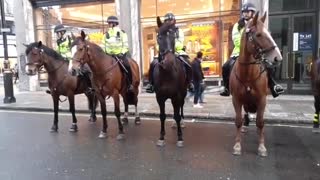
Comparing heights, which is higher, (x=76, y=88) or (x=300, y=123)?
(x=76, y=88)

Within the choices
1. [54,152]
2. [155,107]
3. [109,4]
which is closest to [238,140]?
[54,152]

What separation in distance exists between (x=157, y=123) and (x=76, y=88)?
8.16 ft

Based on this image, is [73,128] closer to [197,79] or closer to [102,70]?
[102,70]

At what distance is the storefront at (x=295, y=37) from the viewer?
1363 cm

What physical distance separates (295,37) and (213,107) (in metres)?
5.05

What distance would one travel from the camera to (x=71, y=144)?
7.68 meters

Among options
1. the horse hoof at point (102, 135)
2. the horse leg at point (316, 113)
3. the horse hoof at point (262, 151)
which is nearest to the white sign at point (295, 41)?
the horse leg at point (316, 113)

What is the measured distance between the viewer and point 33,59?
859 cm

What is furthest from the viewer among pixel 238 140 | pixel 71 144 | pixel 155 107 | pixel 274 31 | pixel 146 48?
pixel 146 48

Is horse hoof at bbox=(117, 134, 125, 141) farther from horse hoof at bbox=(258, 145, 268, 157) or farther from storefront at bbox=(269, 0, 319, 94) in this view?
storefront at bbox=(269, 0, 319, 94)

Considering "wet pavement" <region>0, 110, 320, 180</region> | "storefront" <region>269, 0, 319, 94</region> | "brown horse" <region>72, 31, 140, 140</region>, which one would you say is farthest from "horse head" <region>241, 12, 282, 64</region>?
"storefront" <region>269, 0, 319, 94</region>

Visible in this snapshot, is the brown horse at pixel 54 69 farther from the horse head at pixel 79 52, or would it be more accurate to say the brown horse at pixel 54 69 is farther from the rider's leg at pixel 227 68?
the rider's leg at pixel 227 68

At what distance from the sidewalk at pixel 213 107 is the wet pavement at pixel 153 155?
A: 2.92 ft

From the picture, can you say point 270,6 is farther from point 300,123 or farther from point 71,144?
point 71,144
